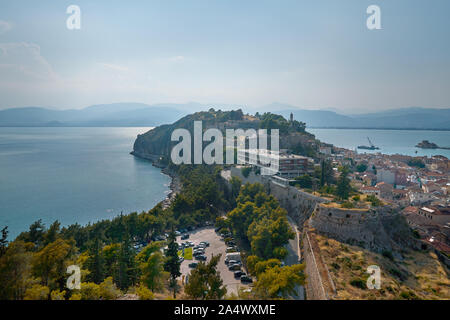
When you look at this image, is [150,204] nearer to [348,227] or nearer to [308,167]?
[308,167]

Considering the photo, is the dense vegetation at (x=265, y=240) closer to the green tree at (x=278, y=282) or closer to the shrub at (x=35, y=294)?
the green tree at (x=278, y=282)

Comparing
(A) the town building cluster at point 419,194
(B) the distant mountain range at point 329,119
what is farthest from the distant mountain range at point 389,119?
(A) the town building cluster at point 419,194

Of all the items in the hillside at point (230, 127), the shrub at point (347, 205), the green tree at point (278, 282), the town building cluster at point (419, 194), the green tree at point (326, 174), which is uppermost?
the hillside at point (230, 127)

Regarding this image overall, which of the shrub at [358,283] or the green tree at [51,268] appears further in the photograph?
the shrub at [358,283]

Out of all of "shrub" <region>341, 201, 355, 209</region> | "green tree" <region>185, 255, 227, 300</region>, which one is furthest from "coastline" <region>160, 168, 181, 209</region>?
"green tree" <region>185, 255, 227, 300</region>

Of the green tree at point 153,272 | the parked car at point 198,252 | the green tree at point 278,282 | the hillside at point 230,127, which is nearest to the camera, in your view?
the green tree at point 278,282

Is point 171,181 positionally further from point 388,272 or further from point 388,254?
point 388,272

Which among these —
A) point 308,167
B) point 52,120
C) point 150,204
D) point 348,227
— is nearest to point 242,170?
point 308,167

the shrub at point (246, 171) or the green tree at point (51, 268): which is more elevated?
the shrub at point (246, 171)

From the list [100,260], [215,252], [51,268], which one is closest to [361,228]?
[215,252]

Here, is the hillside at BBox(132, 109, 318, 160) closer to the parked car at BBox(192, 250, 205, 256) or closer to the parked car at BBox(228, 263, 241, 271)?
the parked car at BBox(192, 250, 205, 256)
